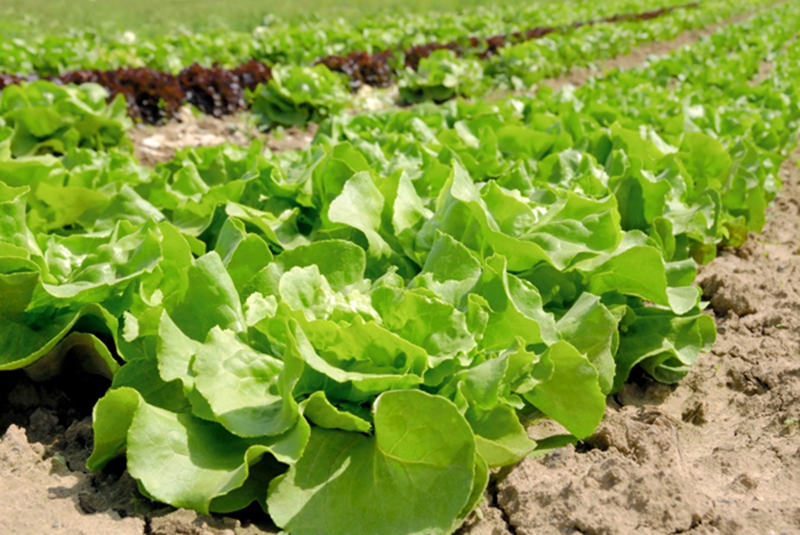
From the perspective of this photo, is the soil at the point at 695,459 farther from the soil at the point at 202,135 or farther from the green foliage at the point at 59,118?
the soil at the point at 202,135

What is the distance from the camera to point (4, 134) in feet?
14.2

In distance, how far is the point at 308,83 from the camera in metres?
8.01

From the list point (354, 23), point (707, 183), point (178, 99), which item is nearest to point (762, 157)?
point (707, 183)

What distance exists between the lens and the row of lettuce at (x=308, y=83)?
24.7 ft

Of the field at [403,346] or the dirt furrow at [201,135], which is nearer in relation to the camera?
the field at [403,346]

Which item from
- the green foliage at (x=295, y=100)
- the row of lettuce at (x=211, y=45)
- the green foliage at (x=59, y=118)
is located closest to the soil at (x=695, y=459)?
the green foliage at (x=59, y=118)

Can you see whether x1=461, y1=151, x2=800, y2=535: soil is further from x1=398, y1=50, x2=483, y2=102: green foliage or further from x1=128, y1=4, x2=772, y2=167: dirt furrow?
x1=398, y1=50, x2=483, y2=102: green foliage

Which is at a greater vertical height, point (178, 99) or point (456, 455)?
point (456, 455)

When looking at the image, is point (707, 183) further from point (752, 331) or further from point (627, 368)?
point (627, 368)

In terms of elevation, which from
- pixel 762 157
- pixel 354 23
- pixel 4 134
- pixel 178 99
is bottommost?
pixel 354 23

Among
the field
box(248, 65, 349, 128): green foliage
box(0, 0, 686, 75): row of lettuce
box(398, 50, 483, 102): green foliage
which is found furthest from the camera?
box(398, 50, 483, 102): green foliage

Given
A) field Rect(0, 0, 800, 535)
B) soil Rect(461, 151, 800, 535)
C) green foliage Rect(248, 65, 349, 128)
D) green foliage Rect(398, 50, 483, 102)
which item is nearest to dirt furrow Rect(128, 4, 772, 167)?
green foliage Rect(248, 65, 349, 128)

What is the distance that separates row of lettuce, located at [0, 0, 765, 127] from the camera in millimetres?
7535

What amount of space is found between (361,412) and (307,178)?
134 centimetres
